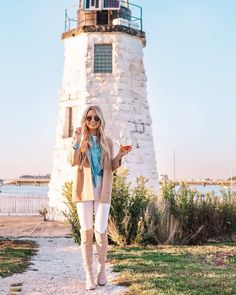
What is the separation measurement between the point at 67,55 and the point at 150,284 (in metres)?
16.1

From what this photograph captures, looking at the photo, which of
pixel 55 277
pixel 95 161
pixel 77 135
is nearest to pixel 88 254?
pixel 95 161

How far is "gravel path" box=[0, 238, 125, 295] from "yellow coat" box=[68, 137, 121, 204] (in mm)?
1174

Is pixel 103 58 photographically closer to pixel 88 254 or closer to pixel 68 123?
pixel 68 123

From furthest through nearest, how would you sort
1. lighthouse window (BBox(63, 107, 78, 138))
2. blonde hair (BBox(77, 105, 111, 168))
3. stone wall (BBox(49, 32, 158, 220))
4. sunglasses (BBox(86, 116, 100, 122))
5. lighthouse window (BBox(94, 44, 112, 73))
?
1. lighthouse window (BBox(63, 107, 78, 138))
2. lighthouse window (BBox(94, 44, 112, 73))
3. stone wall (BBox(49, 32, 158, 220))
4. sunglasses (BBox(86, 116, 100, 122))
5. blonde hair (BBox(77, 105, 111, 168))

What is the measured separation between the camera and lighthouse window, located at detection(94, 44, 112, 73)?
20.5 meters

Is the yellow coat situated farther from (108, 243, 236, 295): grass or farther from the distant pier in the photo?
the distant pier

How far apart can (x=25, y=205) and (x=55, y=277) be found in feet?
64.0

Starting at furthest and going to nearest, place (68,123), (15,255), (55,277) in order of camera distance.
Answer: (68,123), (15,255), (55,277)

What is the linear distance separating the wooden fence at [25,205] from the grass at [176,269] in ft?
49.6

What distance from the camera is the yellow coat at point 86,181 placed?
6.39 m

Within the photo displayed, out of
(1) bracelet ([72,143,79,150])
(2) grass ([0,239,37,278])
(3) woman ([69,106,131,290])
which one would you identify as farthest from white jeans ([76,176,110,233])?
(2) grass ([0,239,37,278])

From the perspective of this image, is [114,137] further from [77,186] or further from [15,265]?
[77,186]

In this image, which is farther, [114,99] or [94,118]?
[114,99]

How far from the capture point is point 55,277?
7.57 metres
